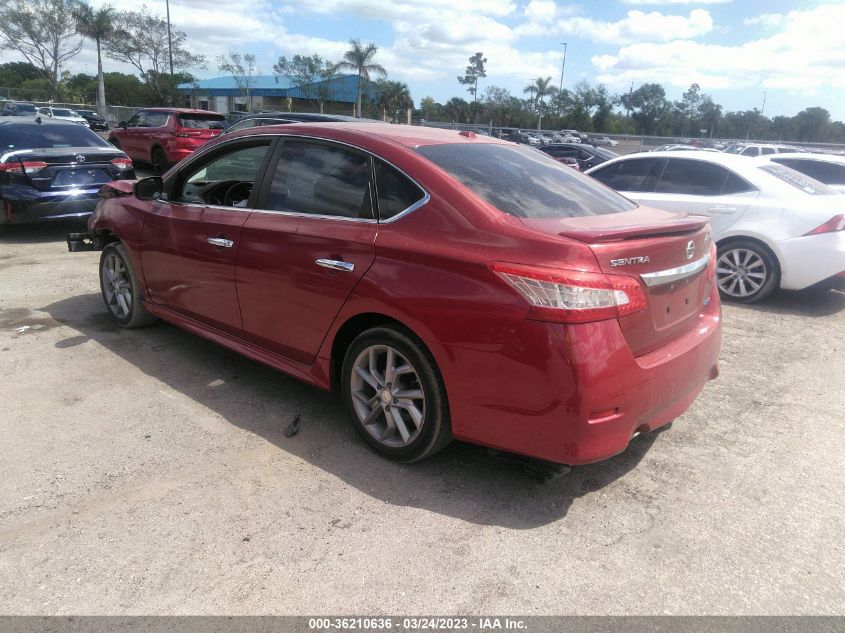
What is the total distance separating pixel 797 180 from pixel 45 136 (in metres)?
9.40

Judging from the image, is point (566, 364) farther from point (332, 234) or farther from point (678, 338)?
point (332, 234)

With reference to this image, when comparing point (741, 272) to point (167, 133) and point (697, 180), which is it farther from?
point (167, 133)

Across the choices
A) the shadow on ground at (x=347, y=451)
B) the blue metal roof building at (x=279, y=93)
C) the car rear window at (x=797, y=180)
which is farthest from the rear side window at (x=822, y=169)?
the blue metal roof building at (x=279, y=93)

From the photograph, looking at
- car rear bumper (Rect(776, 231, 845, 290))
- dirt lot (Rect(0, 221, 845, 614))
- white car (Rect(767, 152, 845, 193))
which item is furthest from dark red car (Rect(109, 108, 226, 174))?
car rear bumper (Rect(776, 231, 845, 290))

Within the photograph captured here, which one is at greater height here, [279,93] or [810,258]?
[279,93]

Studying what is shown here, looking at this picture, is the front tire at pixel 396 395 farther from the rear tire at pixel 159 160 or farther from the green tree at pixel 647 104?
the green tree at pixel 647 104

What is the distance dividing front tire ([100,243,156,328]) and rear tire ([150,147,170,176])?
11.9 m

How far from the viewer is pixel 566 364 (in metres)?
2.61

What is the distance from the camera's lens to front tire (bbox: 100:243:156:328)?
16.5 ft

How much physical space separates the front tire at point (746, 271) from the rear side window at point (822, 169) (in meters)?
3.70

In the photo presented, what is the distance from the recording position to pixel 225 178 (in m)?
4.56

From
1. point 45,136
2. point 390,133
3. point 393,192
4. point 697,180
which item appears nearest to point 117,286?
point 390,133

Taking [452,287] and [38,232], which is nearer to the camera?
[452,287]

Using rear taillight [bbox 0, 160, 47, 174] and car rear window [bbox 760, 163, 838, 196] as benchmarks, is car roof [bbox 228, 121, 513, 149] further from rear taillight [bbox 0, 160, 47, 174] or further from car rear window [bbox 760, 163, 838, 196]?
rear taillight [bbox 0, 160, 47, 174]
